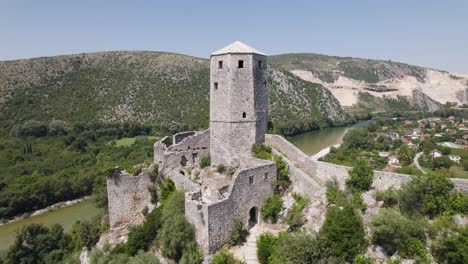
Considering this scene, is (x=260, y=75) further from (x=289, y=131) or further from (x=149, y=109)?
(x=149, y=109)

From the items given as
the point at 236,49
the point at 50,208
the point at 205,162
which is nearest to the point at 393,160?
the point at 205,162

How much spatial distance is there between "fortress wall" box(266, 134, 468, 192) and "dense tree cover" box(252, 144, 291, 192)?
88cm

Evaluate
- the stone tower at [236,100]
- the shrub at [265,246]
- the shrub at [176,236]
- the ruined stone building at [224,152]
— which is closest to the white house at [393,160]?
the ruined stone building at [224,152]

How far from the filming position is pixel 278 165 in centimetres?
1891

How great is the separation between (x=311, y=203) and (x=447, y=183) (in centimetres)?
603

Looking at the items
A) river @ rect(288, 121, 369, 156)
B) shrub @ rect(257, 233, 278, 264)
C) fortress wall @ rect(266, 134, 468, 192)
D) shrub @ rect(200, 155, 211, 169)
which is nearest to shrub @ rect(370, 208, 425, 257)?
fortress wall @ rect(266, 134, 468, 192)

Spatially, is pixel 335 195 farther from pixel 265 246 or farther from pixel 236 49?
pixel 236 49

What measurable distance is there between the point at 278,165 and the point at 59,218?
104 feet

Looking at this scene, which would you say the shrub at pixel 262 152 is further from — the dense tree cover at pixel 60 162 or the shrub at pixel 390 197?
the dense tree cover at pixel 60 162

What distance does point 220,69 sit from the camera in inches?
786

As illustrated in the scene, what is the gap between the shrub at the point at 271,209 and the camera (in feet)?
56.6

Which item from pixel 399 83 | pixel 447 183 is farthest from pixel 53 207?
pixel 399 83

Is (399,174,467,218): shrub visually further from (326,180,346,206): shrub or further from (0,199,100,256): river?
(0,199,100,256): river

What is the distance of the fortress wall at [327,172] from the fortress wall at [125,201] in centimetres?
855
